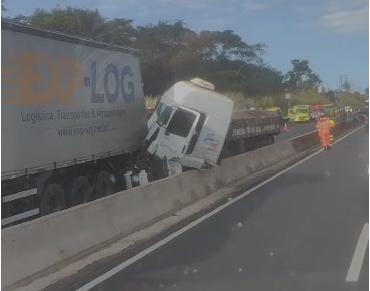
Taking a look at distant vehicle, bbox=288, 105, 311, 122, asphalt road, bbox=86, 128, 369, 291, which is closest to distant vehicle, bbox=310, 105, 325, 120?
distant vehicle, bbox=288, 105, 311, 122

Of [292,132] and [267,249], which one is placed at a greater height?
[267,249]

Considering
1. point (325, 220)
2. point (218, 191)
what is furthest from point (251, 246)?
point (218, 191)

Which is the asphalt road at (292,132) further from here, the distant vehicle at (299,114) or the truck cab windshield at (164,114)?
the truck cab windshield at (164,114)

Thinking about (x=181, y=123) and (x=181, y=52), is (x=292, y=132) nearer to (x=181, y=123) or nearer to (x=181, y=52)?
(x=181, y=52)

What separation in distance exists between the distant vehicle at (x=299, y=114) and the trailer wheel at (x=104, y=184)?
2217 inches

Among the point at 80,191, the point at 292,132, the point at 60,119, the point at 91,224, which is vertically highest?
the point at 60,119

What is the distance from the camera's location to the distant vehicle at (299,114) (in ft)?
235

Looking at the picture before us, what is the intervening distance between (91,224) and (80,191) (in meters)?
4.24

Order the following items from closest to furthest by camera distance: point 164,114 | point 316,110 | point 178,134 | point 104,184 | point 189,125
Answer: point 104,184
point 178,134
point 189,125
point 164,114
point 316,110

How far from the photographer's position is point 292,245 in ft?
30.6

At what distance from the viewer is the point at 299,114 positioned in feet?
241

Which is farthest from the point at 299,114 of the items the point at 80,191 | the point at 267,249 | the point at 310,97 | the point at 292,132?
the point at 267,249

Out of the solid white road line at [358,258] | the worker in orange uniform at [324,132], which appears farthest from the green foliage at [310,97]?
the solid white road line at [358,258]

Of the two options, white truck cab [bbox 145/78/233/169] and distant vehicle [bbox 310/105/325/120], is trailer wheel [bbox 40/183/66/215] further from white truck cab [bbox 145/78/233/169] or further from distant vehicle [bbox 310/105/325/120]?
distant vehicle [bbox 310/105/325/120]
